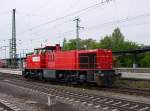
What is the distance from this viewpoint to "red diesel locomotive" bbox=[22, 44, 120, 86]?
81.1ft

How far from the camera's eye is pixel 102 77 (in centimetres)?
2403

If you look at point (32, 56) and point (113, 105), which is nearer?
point (113, 105)

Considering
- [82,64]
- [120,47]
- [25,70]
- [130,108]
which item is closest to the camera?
[130,108]

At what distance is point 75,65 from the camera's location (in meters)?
26.7

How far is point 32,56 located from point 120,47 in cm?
7633

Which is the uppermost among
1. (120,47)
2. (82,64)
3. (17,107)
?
(120,47)

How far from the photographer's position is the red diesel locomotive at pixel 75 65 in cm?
2472

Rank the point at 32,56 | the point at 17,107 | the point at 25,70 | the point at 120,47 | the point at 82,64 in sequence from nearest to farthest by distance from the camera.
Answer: the point at 17,107
the point at 82,64
the point at 32,56
the point at 25,70
the point at 120,47

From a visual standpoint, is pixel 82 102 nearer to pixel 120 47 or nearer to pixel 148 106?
pixel 148 106

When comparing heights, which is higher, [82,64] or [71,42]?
[71,42]

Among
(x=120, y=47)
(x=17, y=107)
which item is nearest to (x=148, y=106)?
(x=17, y=107)

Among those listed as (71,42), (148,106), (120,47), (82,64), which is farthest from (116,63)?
(71,42)

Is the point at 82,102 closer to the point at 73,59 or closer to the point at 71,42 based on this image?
the point at 73,59

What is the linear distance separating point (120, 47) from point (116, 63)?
8201cm
